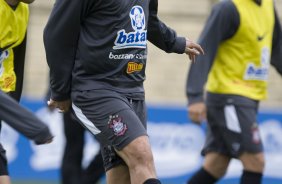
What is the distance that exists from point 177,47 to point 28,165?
5.55 m

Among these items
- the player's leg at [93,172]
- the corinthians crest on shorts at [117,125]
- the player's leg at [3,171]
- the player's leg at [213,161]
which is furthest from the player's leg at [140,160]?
the player's leg at [93,172]

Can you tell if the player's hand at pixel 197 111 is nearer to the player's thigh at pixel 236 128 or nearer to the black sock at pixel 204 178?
the player's thigh at pixel 236 128

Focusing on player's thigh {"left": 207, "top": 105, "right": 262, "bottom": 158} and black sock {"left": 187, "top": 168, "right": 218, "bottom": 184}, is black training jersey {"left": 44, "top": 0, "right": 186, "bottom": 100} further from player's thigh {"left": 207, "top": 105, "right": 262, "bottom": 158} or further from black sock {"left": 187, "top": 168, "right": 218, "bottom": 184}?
black sock {"left": 187, "top": 168, "right": 218, "bottom": 184}

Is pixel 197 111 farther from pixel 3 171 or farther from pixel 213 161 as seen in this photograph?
pixel 3 171

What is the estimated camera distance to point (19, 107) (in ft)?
16.2

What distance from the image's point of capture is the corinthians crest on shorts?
5.39 meters

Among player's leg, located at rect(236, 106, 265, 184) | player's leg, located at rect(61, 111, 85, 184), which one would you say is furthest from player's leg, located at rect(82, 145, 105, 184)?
player's leg, located at rect(236, 106, 265, 184)

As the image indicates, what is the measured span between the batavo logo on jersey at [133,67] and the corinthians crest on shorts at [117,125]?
1.18 ft

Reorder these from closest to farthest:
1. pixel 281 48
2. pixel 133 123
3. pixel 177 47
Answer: pixel 133 123
pixel 177 47
pixel 281 48

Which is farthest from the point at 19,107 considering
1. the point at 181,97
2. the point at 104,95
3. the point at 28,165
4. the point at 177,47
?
the point at 181,97

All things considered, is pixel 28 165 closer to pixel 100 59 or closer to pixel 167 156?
pixel 167 156

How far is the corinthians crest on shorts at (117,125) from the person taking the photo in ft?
17.7

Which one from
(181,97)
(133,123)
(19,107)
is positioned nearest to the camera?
(19,107)

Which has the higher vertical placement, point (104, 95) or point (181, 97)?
point (104, 95)
